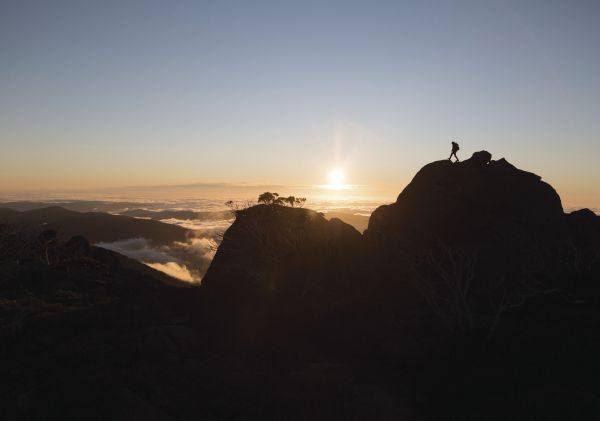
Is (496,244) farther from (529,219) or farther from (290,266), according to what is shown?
(290,266)

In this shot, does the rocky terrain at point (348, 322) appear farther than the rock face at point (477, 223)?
No

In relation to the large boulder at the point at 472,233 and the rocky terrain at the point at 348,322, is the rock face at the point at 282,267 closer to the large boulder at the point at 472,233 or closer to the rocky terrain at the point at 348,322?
the rocky terrain at the point at 348,322

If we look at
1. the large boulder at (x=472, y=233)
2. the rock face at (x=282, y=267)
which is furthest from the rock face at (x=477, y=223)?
the rock face at (x=282, y=267)

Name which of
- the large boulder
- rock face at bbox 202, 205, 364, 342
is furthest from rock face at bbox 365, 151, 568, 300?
rock face at bbox 202, 205, 364, 342

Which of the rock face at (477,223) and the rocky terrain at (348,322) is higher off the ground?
Answer: the rock face at (477,223)

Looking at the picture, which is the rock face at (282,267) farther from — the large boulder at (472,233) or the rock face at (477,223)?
the rock face at (477,223)

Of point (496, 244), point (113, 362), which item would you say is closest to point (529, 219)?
point (496, 244)

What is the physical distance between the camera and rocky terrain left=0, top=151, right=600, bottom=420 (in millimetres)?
17016

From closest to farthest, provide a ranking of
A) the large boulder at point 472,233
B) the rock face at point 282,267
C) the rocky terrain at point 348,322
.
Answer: the rocky terrain at point 348,322
the rock face at point 282,267
the large boulder at point 472,233

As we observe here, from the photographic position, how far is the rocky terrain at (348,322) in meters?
17.0

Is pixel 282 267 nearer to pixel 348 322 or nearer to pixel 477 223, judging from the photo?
pixel 348 322

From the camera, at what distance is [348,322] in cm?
2823

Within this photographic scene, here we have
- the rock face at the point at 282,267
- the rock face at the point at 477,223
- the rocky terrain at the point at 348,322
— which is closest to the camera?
the rocky terrain at the point at 348,322

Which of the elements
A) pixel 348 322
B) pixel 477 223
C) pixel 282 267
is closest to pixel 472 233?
pixel 477 223
